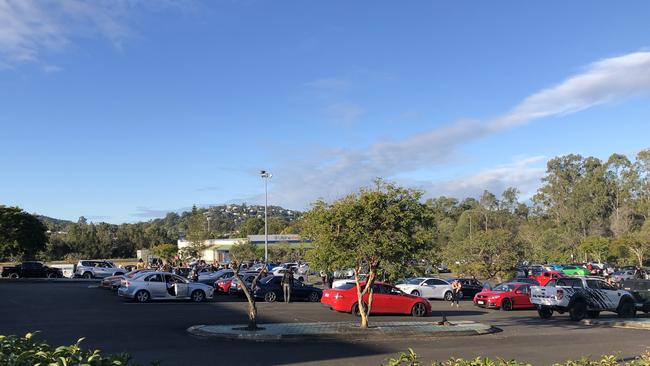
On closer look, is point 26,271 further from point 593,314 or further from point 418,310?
point 593,314

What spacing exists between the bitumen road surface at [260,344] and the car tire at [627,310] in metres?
2.54

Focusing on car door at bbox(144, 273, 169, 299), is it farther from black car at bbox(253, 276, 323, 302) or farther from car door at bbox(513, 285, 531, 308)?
car door at bbox(513, 285, 531, 308)

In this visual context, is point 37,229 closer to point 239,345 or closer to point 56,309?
point 56,309

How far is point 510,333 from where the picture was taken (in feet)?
63.2

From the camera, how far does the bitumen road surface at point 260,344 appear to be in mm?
13391

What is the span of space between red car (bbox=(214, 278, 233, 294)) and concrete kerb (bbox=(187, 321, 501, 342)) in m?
14.8

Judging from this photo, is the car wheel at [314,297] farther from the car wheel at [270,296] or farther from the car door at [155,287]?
the car door at [155,287]

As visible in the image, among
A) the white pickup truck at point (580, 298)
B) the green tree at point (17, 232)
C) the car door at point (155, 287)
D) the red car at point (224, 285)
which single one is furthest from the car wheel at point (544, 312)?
the green tree at point (17, 232)

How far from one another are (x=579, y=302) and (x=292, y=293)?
526 inches

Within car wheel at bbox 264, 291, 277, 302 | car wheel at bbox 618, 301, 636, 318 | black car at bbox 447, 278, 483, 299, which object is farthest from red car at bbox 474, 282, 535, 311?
car wheel at bbox 264, 291, 277, 302

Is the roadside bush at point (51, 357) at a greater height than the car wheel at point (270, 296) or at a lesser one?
greater

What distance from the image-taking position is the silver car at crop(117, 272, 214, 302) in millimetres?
27844

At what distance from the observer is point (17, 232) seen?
53.3 meters

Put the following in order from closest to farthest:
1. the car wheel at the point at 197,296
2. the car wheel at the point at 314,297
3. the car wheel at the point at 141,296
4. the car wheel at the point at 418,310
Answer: the car wheel at the point at 418,310, the car wheel at the point at 141,296, the car wheel at the point at 197,296, the car wheel at the point at 314,297
